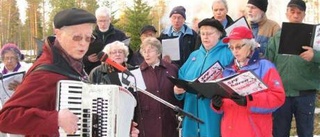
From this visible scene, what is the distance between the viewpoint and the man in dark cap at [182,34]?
6629mm

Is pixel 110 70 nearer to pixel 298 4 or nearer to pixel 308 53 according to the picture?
pixel 308 53

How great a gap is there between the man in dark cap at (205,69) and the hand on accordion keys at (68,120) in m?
2.46

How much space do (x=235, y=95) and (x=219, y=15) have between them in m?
2.23

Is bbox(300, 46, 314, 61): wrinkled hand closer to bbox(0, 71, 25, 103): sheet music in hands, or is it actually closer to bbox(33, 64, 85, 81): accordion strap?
bbox(33, 64, 85, 81): accordion strap

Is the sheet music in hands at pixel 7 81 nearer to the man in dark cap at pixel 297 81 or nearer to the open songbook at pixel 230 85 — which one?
the open songbook at pixel 230 85

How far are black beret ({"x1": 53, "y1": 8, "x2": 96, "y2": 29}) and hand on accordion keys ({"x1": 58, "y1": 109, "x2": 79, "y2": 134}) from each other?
595 millimetres

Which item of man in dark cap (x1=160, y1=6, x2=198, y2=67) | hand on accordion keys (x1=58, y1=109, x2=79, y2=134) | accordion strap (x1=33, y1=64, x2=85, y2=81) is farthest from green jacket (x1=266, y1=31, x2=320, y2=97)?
hand on accordion keys (x1=58, y1=109, x2=79, y2=134)

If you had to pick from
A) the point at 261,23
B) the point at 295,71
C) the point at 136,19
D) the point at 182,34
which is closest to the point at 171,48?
the point at 182,34

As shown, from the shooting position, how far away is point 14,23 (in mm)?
45656

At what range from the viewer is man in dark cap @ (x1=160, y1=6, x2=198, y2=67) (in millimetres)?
6629

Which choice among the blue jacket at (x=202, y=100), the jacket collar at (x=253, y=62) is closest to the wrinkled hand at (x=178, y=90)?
the blue jacket at (x=202, y=100)

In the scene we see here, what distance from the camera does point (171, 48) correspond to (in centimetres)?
627

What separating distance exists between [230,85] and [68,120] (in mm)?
2004

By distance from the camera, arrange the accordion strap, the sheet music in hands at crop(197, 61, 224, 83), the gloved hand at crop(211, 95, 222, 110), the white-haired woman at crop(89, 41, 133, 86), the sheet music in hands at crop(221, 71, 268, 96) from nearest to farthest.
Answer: the accordion strap → the sheet music in hands at crop(221, 71, 268, 96) → the white-haired woman at crop(89, 41, 133, 86) → the gloved hand at crop(211, 95, 222, 110) → the sheet music in hands at crop(197, 61, 224, 83)
